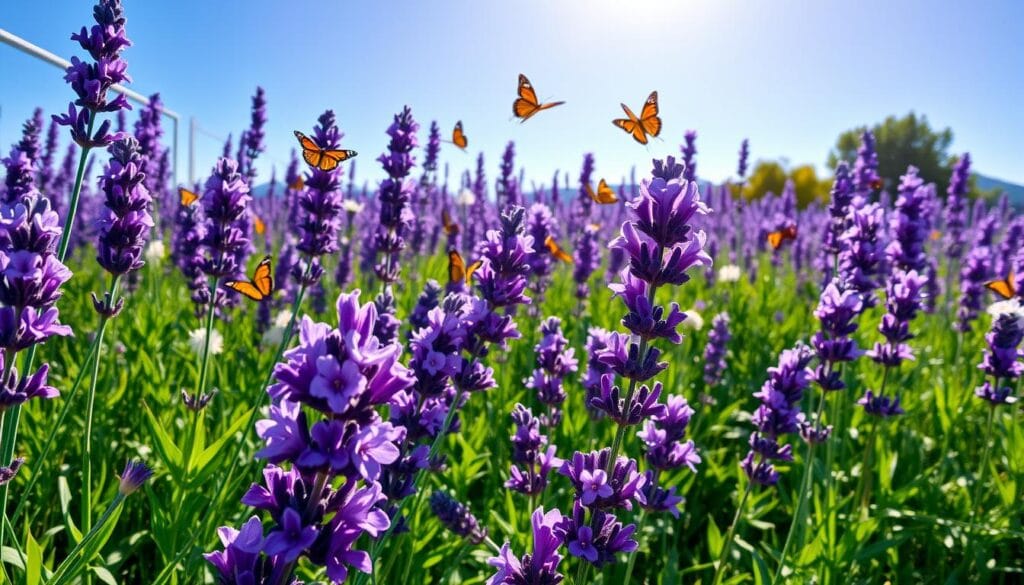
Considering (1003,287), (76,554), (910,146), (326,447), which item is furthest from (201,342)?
(910,146)

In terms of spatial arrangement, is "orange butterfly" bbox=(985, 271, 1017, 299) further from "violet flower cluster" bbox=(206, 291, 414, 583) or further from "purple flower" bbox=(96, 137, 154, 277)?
"purple flower" bbox=(96, 137, 154, 277)

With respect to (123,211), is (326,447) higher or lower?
lower

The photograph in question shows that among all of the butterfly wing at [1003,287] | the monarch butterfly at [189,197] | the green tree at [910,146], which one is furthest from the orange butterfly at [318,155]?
the green tree at [910,146]

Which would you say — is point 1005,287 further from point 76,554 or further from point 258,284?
point 76,554

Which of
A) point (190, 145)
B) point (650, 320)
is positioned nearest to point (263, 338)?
point (650, 320)

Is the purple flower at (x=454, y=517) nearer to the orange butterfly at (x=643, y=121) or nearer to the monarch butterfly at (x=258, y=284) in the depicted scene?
the monarch butterfly at (x=258, y=284)

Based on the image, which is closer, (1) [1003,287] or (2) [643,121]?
(2) [643,121]

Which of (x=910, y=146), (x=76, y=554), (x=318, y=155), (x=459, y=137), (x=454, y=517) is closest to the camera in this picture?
(x=76, y=554)
